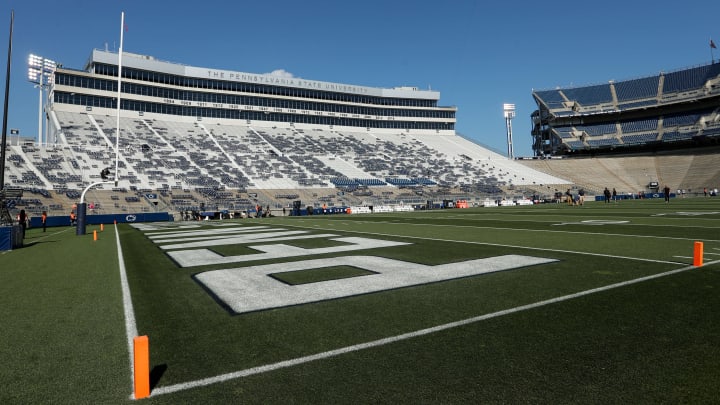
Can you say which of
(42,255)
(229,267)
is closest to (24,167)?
(42,255)

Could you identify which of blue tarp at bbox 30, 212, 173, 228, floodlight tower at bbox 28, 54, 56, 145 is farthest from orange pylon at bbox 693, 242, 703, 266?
floodlight tower at bbox 28, 54, 56, 145

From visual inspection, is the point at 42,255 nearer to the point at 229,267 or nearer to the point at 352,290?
the point at 229,267

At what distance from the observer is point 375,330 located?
461 cm

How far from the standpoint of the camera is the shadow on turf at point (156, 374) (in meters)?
3.40

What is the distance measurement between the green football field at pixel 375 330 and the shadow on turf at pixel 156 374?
0.02 meters

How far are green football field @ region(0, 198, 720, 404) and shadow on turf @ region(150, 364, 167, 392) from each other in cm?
2

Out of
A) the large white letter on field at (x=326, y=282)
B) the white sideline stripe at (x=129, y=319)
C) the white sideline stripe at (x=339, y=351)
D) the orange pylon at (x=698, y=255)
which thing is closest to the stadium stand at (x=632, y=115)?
the orange pylon at (x=698, y=255)

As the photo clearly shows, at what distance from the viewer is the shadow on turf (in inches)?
134

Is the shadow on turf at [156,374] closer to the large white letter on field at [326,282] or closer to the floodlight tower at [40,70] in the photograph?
the large white letter on field at [326,282]

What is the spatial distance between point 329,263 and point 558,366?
19.2ft

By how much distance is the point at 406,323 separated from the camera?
15.9 ft

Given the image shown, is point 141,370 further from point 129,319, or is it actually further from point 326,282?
point 326,282

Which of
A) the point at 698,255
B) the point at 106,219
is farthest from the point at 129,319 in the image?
the point at 106,219

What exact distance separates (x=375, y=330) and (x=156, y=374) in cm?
221
